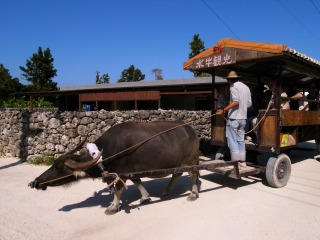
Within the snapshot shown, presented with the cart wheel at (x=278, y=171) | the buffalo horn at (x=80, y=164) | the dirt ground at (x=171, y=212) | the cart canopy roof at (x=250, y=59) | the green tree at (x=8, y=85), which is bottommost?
the dirt ground at (x=171, y=212)

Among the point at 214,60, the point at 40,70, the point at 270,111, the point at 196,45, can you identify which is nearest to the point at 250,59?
the point at 214,60

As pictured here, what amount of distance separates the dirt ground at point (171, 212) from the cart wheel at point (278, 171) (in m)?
0.14

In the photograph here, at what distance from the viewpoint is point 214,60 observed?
5.65 meters

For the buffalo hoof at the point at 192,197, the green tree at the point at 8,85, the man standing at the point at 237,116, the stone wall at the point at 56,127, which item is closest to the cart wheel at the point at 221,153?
the man standing at the point at 237,116

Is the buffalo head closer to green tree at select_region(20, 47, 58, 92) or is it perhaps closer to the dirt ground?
the dirt ground

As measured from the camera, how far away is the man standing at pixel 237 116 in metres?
5.15

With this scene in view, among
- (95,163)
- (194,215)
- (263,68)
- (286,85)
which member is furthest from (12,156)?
(286,85)

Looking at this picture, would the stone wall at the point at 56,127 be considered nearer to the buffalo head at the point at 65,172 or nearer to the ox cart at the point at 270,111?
the ox cart at the point at 270,111

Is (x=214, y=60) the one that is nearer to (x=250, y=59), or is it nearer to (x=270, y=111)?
(x=250, y=59)

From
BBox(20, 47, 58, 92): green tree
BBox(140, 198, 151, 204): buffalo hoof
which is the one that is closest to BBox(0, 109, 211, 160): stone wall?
BBox(140, 198, 151, 204): buffalo hoof

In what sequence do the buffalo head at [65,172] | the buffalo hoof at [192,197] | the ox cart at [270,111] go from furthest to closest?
the ox cart at [270,111], the buffalo hoof at [192,197], the buffalo head at [65,172]

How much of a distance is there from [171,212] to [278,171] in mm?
2423

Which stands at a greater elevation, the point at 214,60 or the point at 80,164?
the point at 214,60

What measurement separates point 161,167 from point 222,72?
336cm
